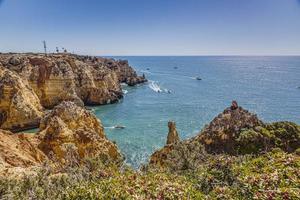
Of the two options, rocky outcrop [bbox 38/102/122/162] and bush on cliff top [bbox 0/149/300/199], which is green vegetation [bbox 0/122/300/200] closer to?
bush on cliff top [bbox 0/149/300/199]

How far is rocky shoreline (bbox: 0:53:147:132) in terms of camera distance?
49656mm

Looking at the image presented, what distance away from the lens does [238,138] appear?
29.3m

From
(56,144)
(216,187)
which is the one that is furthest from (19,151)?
(216,187)

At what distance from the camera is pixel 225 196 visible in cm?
1078

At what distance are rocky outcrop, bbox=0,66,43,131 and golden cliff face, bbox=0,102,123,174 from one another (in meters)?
17.3

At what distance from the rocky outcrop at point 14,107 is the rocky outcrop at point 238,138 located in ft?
94.2

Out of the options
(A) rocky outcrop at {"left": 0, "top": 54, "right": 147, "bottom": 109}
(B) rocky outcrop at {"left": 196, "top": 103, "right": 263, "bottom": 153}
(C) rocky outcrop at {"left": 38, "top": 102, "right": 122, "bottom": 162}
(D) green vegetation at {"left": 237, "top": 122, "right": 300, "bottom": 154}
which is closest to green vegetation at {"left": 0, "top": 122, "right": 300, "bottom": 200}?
(C) rocky outcrop at {"left": 38, "top": 102, "right": 122, "bottom": 162}

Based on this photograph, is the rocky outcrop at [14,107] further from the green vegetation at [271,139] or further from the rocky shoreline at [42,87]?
the green vegetation at [271,139]

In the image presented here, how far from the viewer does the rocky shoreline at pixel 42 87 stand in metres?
49.7

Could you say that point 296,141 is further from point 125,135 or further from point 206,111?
point 206,111

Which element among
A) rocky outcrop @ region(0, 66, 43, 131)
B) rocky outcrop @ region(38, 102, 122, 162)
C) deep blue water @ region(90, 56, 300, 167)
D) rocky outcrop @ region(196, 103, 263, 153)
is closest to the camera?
rocky outcrop @ region(38, 102, 122, 162)

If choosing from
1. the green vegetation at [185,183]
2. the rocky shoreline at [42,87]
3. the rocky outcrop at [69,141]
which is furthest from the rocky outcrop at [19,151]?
the rocky shoreline at [42,87]

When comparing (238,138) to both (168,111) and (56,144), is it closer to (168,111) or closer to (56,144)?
(56,144)

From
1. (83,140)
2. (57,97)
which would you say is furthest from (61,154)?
(57,97)
